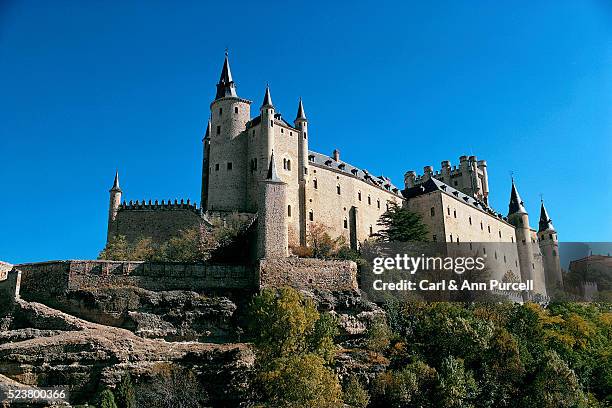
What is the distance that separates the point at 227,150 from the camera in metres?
56.4

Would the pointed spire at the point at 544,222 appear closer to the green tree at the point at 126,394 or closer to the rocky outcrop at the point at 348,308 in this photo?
the rocky outcrop at the point at 348,308

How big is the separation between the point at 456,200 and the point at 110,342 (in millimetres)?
48764

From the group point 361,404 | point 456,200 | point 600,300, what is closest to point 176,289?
point 361,404

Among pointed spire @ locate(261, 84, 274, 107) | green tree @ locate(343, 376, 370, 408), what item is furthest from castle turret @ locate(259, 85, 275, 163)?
green tree @ locate(343, 376, 370, 408)

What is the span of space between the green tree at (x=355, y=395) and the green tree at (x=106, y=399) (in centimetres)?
1303

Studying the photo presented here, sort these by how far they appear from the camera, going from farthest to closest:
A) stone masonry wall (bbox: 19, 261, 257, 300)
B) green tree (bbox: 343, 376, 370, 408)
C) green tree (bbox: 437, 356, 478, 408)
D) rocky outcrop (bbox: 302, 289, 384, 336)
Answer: rocky outcrop (bbox: 302, 289, 384, 336) < stone masonry wall (bbox: 19, 261, 257, 300) < green tree (bbox: 437, 356, 478, 408) < green tree (bbox: 343, 376, 370, 408)

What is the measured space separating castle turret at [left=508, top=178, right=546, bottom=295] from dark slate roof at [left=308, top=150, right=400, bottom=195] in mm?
20077

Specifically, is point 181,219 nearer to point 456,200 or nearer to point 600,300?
point 456,200

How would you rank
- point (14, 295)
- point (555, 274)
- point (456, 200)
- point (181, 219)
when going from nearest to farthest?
point (14, 295) < point (181, 219) < point (456, 200) < point (555, 274)

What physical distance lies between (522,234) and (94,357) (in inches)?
2502

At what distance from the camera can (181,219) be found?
52.7 metres

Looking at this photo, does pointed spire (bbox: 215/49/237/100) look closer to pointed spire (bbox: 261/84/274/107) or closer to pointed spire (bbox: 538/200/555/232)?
pointed spire (bbox: 261/84/274/107)

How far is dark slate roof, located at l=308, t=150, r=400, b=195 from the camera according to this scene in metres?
63.0

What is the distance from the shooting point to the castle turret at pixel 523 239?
79.4 meters
